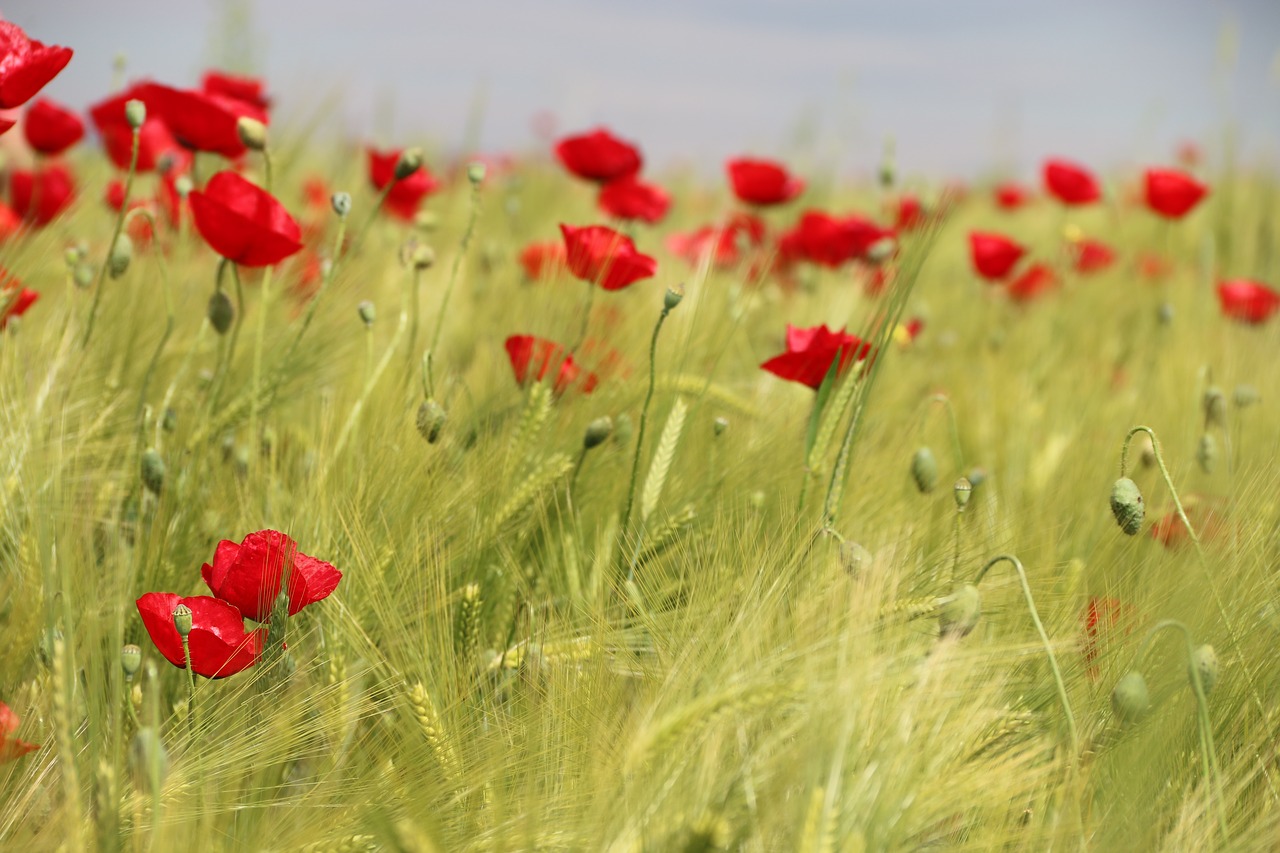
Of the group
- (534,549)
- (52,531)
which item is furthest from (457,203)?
(52,531)

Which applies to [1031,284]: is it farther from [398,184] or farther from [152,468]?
[152,468]

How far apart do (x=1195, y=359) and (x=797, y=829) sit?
3.97 ft

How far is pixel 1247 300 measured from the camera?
1779 millimetres

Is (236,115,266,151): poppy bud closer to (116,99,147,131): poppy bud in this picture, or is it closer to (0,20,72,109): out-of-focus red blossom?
(116,99,147,131): poppy bud

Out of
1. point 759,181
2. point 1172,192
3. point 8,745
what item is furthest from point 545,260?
point 1172,192

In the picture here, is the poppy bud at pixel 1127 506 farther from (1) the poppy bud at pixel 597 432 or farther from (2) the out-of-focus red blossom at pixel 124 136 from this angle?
(2) the out-of-focus red blossom at pixel 124 136

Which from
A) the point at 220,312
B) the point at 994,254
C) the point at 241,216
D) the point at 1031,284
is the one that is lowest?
the point at 1031,284

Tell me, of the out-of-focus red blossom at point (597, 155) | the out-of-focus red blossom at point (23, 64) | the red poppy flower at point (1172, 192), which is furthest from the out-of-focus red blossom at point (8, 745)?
the red poppy flower at point (1172, 192)

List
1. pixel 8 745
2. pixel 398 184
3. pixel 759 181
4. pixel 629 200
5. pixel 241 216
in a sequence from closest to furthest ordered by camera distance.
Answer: pixel 8 745 < pixel 241 216 < pixel 398 184 < pixel 629 200 < pixel 759 181

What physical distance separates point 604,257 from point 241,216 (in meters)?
0.31

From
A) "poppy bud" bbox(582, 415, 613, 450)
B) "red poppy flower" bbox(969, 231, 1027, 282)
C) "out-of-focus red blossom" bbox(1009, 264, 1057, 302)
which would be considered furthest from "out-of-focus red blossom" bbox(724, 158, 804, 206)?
"poppy bud" bbox(582, 415, 613, 450)

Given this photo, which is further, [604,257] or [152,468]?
[604,257]

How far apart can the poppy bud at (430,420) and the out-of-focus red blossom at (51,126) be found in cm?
89

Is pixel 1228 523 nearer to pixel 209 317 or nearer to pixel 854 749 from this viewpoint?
pixel 854 749
